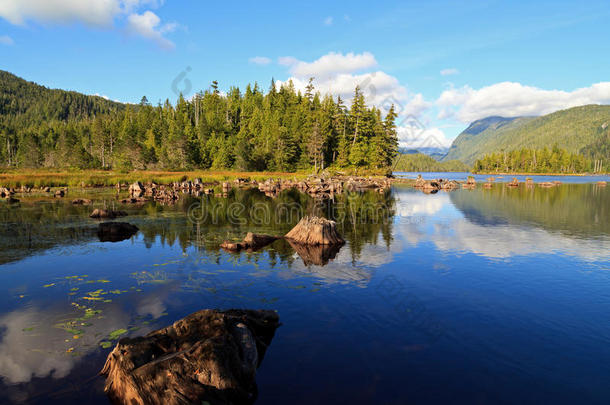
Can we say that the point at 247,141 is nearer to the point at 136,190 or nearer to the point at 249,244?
the point at 136,190

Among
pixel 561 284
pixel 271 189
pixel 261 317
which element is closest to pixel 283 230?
pixel 261 317

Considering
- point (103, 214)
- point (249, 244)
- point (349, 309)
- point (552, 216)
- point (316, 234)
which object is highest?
point (103, 214)

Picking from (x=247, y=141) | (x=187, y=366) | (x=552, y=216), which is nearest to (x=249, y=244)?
(x=187, y=366)

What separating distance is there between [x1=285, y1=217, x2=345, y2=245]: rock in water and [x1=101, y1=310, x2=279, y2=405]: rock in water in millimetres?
13938

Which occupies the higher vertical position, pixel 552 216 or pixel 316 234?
pixel 316 234

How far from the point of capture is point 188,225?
2920 centimetres

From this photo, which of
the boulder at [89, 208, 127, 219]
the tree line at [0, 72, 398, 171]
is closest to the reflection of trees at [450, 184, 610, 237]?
the boulder at [89, 208, 127, 219]

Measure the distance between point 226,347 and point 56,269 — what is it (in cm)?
1429

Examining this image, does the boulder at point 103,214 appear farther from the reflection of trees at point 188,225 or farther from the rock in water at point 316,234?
the rock in water at point 316,234

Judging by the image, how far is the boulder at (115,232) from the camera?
80.7 ft

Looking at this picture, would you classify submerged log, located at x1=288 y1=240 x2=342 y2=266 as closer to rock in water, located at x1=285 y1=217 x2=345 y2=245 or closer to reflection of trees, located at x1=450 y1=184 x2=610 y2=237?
rock in water, located at x1=285 y1=217 x2=345 y2=245

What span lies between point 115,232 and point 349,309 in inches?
824

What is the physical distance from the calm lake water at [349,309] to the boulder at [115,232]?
0.95 m

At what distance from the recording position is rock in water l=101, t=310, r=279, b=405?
264 inches
